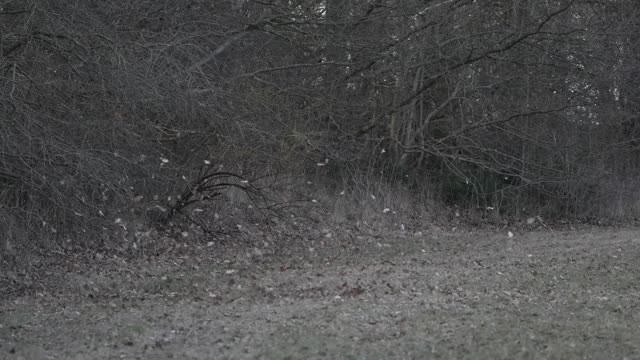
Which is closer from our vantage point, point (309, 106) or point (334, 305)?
point (334, 305)

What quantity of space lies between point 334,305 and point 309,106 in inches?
337

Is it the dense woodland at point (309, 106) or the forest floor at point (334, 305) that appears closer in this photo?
the forest floor at point (334, 305)

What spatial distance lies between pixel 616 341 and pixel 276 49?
1090 centimetres

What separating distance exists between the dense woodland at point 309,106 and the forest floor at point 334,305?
4.78ft

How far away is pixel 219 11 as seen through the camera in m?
15.2

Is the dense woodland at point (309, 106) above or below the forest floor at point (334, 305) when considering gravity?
above

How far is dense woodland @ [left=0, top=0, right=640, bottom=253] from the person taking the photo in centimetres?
1055

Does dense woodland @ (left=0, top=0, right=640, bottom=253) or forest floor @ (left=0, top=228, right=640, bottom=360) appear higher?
dense woodland @ (left=0, top=0, right=640, bottom=253)

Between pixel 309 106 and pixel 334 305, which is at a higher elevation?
pixel 309 106

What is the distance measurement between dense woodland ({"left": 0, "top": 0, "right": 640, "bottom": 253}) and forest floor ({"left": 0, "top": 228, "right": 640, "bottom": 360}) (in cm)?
146

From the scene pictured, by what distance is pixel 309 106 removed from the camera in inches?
692

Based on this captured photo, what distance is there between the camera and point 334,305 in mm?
9609

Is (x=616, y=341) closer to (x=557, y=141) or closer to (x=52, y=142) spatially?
(x=52, y=142)

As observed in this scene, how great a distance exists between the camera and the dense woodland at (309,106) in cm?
1055
